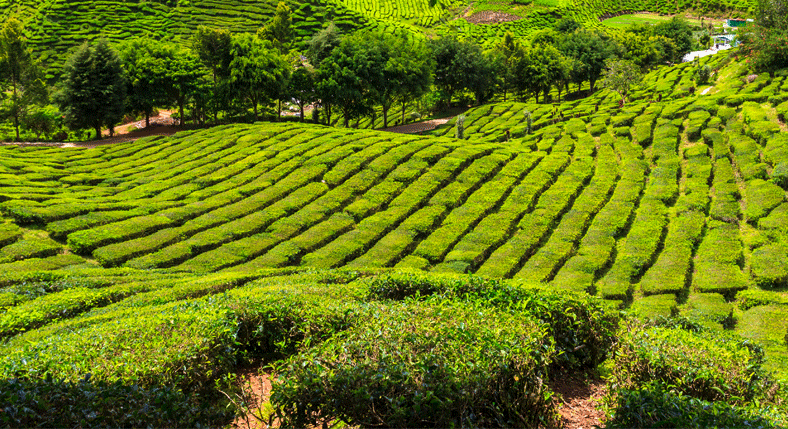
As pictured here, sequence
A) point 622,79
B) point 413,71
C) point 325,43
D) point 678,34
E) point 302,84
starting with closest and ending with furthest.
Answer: point 302,84
point 413,71
point 622,79
point 325,43
point 678,34

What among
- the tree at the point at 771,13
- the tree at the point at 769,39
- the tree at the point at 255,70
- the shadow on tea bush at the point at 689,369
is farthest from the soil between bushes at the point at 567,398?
the tree at the point at 771,13

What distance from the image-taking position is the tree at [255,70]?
48281 millimetres

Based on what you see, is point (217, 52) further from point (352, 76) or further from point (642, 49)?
point (642, 49)

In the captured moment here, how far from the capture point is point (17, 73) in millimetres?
55438

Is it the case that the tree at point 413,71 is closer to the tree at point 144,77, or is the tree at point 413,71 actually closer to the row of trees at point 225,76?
the row of trees at point 225,76

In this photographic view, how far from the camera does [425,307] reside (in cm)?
964

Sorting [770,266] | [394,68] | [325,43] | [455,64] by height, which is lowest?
[770,266]

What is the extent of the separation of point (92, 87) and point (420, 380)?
51.5 meters

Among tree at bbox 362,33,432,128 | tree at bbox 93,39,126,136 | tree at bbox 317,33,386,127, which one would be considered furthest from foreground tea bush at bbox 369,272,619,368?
tree at bbox 93,39,126,136

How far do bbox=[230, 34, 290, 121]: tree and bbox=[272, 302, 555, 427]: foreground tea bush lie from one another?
44.8 meters

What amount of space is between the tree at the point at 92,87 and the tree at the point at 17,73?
6350mm

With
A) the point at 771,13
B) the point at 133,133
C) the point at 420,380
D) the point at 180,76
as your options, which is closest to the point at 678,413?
Answer: the point at 420,380

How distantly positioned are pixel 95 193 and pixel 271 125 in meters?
18.8

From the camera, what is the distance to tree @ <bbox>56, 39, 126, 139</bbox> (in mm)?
46531
